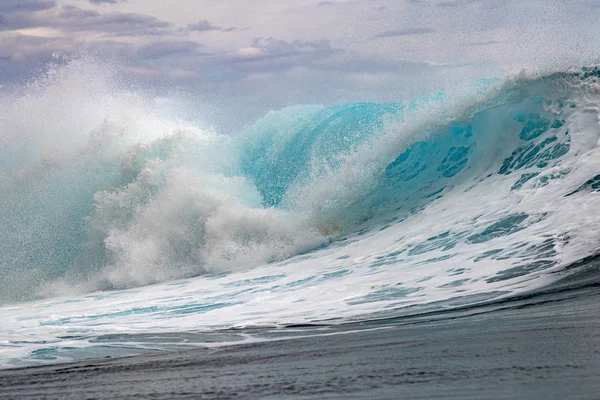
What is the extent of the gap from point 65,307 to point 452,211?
7.48 metres

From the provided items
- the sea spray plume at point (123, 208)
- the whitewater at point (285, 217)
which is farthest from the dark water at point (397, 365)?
the sea spray plume at point (123, 208)

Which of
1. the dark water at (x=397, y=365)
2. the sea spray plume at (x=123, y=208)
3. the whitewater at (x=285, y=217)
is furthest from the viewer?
the sea spray plume at (x=123, y=208)

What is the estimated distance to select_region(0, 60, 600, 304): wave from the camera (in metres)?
12.6

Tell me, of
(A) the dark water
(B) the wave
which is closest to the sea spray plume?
(B) the wave

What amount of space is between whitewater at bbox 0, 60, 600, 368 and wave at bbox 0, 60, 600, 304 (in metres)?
0.05

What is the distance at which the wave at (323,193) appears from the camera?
12.6 m

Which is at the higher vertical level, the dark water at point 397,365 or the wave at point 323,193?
the wave at point 323,193

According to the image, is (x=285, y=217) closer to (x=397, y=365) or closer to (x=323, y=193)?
(x=323, y=193)

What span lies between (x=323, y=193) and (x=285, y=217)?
1.14 m

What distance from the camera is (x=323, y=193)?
18.3 metres

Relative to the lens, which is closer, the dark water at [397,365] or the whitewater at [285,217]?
the dark water at [397,365]

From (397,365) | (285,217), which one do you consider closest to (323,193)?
(285,217)

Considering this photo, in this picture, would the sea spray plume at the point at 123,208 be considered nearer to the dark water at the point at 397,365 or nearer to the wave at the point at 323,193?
the wave at the point at 323,193

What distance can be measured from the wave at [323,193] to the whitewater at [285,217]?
49 mm
